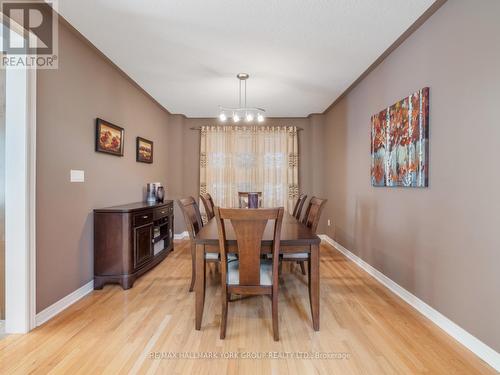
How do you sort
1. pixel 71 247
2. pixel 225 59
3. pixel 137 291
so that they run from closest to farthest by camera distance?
pixel 71 247
pixel 137 291
pixel 225 59

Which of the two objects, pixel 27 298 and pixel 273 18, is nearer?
pixel 27 298

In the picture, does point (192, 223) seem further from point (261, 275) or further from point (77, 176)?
point (77, 176)

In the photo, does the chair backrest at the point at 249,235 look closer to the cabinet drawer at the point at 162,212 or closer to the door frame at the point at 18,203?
the door frame at the point at 18,203

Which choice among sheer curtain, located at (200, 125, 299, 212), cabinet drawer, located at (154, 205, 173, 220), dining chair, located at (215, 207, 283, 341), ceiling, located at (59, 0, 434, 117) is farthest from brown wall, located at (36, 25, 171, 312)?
sheer curtain, located at (200, 125, 299, 212)

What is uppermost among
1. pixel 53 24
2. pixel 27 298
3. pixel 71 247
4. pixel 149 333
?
pixel 53 24

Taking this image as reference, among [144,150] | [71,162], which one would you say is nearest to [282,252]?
[71,162]

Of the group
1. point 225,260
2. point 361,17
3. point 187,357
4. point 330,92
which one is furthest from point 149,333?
point 330,92

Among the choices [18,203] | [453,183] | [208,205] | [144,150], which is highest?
[144,150]

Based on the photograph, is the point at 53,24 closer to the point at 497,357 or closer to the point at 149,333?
the point at 149,333

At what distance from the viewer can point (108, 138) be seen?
124 inches

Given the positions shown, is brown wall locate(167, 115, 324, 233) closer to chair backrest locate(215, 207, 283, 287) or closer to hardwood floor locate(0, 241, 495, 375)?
hardwood floor locate(0, 241, 495, 375)

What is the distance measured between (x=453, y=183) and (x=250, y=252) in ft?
5.43

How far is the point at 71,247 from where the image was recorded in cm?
252

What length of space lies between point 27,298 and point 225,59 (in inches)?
117
